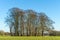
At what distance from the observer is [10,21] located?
31859mm

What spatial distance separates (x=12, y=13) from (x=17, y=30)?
168 inches

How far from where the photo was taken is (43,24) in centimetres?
3369

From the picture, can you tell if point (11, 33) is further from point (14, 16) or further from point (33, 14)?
point (33, 14)

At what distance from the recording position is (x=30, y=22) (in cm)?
3388

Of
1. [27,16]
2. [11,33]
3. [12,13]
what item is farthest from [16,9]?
[11,33]

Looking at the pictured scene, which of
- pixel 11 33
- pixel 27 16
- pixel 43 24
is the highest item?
pixel 27 16

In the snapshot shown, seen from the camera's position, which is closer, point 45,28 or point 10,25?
point 10,25

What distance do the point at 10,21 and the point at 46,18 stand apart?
8.96m

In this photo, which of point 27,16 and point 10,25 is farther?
point 27,16

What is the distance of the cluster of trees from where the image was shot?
106 feet

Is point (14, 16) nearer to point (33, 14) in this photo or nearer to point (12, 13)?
point (12, 13)

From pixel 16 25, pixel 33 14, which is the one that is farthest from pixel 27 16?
pixel 16 25

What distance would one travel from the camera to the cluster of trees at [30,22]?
106ft

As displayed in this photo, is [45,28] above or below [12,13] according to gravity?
below
